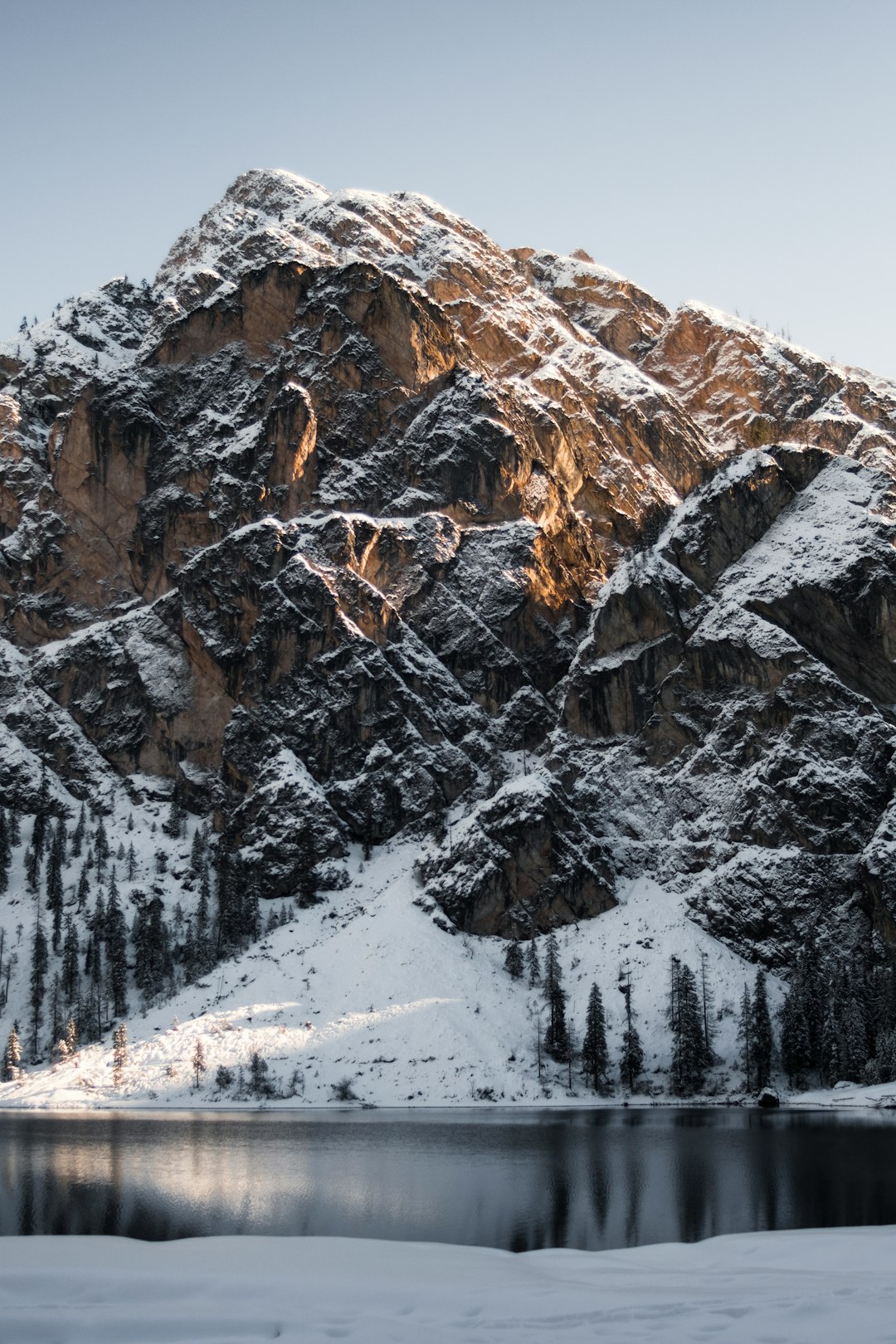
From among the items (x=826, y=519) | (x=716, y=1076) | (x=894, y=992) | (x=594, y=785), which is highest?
(x=826, y=519)

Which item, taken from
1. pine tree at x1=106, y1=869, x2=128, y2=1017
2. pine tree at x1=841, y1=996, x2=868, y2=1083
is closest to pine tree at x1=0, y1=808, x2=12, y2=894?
pine tree at x1=106, y1=869, x2=128, y2=1017

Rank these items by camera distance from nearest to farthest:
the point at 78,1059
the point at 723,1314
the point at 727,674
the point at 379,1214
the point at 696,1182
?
the point at 723,1314
the point at 379,1214
the point at 696,1182
the point at 78,1059
the point at 727,674

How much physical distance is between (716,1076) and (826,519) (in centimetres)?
9346

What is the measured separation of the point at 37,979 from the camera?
168000 millimetres

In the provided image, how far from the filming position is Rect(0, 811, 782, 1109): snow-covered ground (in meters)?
138

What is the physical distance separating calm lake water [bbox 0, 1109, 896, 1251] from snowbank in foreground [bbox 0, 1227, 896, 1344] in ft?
21.8

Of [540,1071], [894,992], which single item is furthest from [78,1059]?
[894,992]

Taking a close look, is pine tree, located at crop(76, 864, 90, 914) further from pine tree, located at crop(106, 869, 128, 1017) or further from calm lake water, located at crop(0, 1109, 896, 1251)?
calm lake water, located at crop(0, 1109, 896, 1251)

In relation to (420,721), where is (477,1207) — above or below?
below

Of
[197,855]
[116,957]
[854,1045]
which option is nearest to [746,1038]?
[854,1045]

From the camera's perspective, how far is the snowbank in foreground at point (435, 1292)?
27469 millimetres

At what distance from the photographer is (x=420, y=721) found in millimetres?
198625

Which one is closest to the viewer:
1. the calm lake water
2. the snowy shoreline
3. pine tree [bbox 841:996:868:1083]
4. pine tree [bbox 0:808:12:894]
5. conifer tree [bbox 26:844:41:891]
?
the calm lake water

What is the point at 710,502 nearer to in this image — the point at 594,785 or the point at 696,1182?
the point at 594,785
